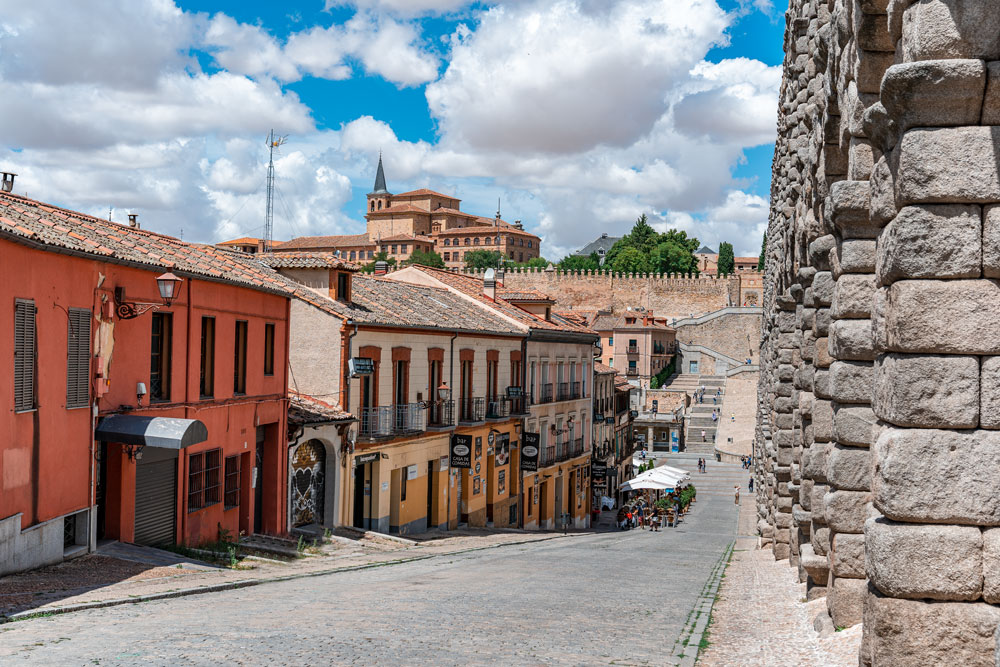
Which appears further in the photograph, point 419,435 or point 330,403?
point 419,435

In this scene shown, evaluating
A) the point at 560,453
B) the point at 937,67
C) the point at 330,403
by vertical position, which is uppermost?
the point at 937,67

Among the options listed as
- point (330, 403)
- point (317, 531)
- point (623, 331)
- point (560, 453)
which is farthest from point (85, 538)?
point (623, 331)

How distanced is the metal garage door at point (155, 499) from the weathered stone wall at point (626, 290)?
104 metres

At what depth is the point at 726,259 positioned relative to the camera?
5404 inches

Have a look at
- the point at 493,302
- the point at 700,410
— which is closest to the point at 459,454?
the point at 493,302

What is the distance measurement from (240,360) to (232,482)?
2346 millimetres

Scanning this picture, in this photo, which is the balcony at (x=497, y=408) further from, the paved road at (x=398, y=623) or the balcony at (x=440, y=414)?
the paved road at (x=398, y=623)

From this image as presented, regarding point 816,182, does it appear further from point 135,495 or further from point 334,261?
point 334,261

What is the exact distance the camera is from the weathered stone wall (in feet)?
394

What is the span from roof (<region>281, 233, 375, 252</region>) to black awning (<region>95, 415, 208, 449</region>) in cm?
12854

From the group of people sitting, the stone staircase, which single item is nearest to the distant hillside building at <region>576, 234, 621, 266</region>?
the stone staircase

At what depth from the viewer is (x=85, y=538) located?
1420 centimetres

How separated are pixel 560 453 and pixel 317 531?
19.7 m

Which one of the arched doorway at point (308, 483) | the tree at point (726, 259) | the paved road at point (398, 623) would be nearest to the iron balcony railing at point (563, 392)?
the arched doorway at point (308, 483)
